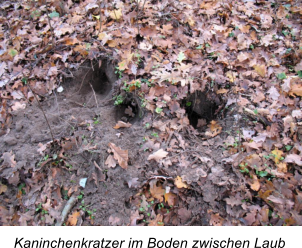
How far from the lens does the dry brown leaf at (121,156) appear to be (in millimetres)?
2941

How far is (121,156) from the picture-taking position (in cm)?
298

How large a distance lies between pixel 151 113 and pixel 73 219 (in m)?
1.73

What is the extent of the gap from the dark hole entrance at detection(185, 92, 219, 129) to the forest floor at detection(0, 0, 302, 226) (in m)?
0.02

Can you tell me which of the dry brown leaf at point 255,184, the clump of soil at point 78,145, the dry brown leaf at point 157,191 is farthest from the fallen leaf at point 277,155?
the clump of soil at point 78,145

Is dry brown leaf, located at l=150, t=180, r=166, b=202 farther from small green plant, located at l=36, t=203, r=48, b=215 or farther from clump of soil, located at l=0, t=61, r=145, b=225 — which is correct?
small green plant, located at l=36, t=203, r=48, b=215

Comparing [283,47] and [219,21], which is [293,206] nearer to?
[283,47]

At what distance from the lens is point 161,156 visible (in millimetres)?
2988

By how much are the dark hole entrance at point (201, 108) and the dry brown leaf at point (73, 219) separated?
2.15 m

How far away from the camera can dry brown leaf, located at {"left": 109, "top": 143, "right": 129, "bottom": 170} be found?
2.94 meters

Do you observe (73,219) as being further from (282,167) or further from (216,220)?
(282,167)

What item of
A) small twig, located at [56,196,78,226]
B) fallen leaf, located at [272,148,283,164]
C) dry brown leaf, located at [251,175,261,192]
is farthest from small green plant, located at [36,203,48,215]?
fallen leaf, located at [272,148,283,164]

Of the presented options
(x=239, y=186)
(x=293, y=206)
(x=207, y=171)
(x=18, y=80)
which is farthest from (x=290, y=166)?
(x=18, y=80)

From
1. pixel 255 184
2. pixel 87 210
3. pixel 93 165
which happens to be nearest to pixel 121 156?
pixel 93 165

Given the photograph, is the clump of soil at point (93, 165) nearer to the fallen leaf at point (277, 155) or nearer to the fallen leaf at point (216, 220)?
the fallen leaf at point (216, 220)
